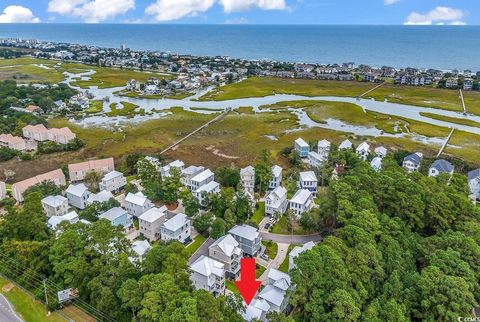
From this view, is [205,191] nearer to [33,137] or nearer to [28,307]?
[28,307]

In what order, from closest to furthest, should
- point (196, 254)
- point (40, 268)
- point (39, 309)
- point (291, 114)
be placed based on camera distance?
point (39, 309)
point (40, 268)
point (196, 254)
point (291, 114)

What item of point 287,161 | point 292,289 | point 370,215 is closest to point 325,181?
point 287,161

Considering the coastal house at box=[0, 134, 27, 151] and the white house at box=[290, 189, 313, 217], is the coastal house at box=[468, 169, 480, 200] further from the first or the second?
the coastal house at box=[0, 134, 27, 151]

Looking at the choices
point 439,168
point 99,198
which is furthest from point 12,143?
point 439,168

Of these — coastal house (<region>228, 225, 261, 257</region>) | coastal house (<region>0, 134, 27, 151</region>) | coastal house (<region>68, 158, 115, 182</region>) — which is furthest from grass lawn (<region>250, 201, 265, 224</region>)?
coastal house (<region>0, 134, 27, 151</region>)

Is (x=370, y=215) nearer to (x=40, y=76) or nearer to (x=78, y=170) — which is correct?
(x=78, y=170)

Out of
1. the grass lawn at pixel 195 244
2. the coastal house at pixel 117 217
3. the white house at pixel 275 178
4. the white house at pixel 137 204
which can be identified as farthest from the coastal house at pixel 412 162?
the coastal house at pixel 117 217

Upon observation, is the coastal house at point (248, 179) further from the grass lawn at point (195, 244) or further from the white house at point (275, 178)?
the grass lawn at point (195, 244)
